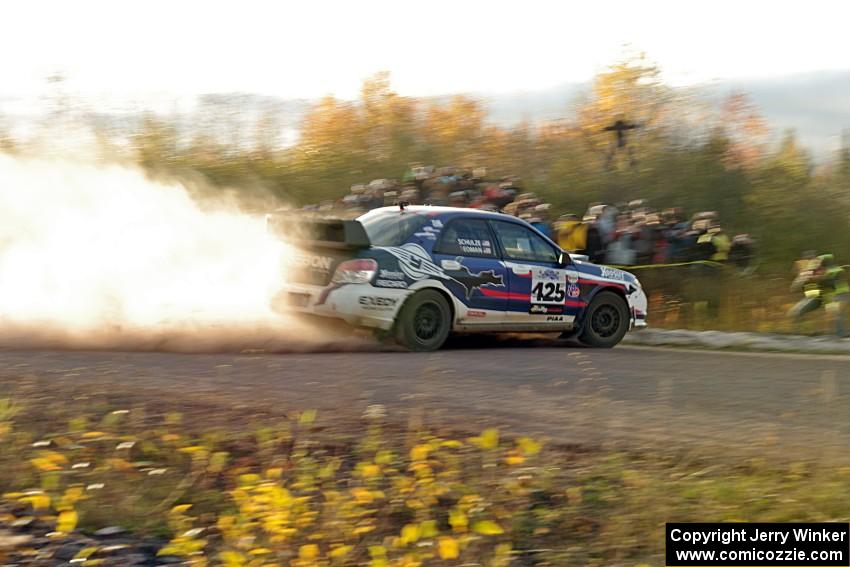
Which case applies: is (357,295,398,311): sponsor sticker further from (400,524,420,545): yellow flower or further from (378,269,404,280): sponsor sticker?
(400,524,420,545): yellow flower

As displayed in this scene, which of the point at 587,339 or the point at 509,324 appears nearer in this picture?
the point at 509,324

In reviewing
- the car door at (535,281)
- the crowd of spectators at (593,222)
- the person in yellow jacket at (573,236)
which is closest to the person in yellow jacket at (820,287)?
the crowd of spectators at (593,222)

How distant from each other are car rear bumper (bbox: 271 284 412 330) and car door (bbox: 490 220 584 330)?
163cm

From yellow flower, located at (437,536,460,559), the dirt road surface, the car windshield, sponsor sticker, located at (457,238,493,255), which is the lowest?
yellow flower, located at (437,536,460,559)

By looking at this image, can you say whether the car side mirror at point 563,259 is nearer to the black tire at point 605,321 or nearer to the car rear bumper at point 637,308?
the black tire at point 605,321

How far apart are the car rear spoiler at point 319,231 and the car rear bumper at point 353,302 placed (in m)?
0.46

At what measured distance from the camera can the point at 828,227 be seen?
79.6 ft

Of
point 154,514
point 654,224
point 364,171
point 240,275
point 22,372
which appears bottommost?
point 154,514

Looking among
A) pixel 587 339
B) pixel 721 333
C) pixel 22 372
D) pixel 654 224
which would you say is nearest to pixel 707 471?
pixel 22 372

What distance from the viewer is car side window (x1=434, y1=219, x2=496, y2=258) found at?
12070 mm

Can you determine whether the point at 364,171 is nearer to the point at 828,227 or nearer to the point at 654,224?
the point at 654,224

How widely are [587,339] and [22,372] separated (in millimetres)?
7363

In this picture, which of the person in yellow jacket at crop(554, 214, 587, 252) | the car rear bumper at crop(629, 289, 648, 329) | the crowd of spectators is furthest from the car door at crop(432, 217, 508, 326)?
the person in yellow jacket at crop(554, 214, 587, 252)

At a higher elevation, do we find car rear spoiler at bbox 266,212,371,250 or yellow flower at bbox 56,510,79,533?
car rear spoiler at bbox 266,212,371,250
